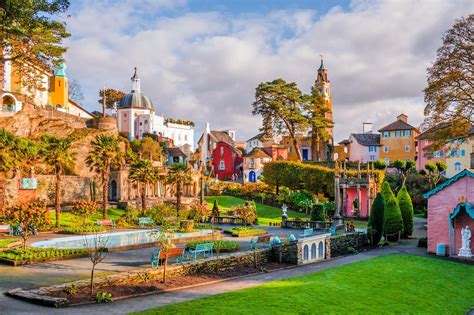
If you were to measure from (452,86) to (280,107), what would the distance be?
42020 millimetres

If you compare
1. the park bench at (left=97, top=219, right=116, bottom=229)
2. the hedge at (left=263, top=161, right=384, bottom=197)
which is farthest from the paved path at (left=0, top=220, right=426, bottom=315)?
the hedge at (left=263, top=161, right=384, bottom=197)

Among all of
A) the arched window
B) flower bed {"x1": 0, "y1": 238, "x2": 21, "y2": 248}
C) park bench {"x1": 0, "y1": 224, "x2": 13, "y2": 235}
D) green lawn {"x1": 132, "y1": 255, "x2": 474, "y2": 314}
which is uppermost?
park bench {"x1": 0, "y1": 224, "x2": 13, "y2": 235}

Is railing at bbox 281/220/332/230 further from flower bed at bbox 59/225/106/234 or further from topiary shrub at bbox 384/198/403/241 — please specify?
flower bed at bbox 59/225/106/234

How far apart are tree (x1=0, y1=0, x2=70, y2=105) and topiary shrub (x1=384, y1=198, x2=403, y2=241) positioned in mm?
25527

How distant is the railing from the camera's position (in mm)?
43219

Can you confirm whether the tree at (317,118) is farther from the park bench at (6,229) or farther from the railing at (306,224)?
the park bench at (6,229)

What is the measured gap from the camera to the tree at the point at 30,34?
79.0 ft

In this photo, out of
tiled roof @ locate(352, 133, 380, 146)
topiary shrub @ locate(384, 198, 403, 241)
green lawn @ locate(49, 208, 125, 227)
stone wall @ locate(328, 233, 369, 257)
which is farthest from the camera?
tiled roof @ locate(352, 133, 380, 146)

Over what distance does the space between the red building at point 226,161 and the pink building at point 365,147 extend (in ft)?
74.9

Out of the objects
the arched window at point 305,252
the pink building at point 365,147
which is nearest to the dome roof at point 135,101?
the pink building at point 365,147

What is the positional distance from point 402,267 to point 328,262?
392 cm

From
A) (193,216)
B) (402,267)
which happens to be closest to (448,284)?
(402,267)

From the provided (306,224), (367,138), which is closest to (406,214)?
(306,224)

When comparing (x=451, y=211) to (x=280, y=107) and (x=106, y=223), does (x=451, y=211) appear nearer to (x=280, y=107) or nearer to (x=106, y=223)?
(x=106, y=223)
